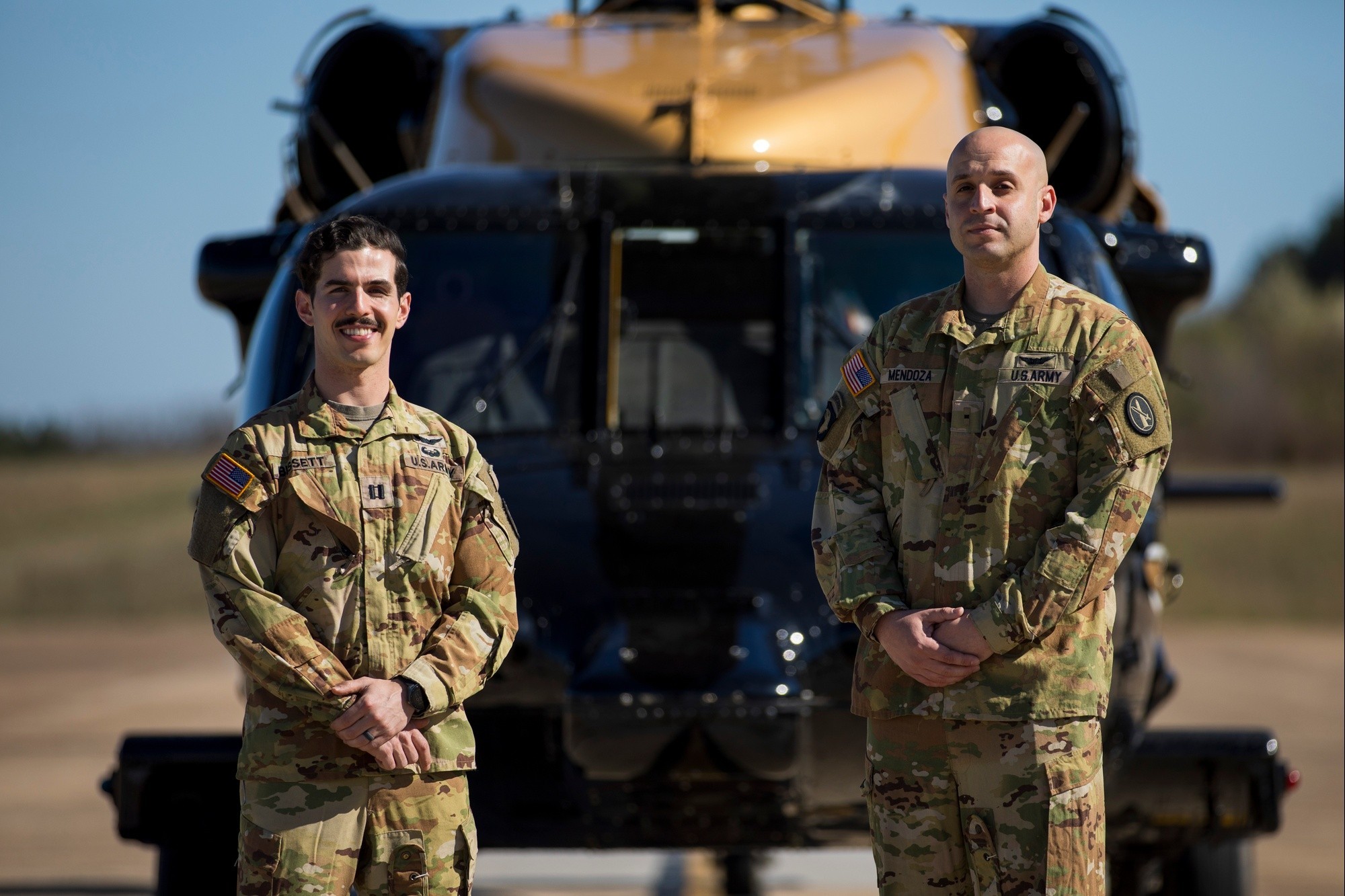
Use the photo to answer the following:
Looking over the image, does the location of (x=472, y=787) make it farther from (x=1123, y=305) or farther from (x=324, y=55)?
(x=324, y=55)

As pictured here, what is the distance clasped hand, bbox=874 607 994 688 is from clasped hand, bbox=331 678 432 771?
2.67 feet

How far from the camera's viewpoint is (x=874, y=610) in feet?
9.70

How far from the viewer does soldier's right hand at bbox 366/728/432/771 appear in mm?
2865

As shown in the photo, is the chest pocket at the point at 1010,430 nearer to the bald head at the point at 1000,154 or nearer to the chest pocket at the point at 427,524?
the bald head at the point at 1000,154

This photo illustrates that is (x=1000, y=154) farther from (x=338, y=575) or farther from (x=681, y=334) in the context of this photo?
(x=681, y=334)

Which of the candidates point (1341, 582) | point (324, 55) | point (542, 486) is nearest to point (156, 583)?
point (1341, 582)

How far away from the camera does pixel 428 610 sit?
302 cm

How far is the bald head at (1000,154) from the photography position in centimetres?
292

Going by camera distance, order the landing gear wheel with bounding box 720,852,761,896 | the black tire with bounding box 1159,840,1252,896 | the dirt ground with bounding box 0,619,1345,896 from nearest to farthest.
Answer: the black tire with bounding box 1159,840,1252,896
the landing gear wheel with bounding box 720,852,761,896
the dirt ground with bounding box 0,619,1345,896

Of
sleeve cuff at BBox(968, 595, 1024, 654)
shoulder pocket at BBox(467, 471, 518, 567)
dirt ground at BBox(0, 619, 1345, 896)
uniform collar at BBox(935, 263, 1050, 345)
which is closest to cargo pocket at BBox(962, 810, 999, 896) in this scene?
sleeve cuff at BBox(968, 595, 1024, 654)

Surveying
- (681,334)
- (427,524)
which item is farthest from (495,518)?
(681,334)

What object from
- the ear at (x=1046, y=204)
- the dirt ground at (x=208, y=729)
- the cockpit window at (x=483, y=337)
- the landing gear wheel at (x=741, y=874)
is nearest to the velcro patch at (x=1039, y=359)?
the ear at (x=1046, y=204)

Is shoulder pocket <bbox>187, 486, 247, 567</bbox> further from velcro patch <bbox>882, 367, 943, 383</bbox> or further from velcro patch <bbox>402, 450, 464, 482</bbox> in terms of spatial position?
velcro patch <bbox>882, 367, 943, 383</bbox>

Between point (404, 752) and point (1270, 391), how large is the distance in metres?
39.5
